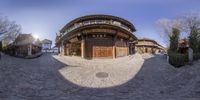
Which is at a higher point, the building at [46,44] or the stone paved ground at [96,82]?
the building at [46,44]

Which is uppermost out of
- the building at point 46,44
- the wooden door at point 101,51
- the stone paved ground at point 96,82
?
the building at point 46,44

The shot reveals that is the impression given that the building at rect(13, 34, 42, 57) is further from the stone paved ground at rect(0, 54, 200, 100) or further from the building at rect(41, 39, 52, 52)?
the stone paved ground at rect(0, 54, 200, 100)

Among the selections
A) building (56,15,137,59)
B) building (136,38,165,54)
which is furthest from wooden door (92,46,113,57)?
building (136,38,165,54)

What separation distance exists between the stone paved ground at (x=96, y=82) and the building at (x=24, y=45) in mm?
15290

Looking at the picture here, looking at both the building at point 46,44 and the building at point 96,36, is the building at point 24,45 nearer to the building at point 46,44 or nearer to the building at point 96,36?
the building at point 96,36

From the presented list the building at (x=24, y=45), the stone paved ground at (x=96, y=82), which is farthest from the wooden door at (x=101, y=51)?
the building at (x=24, y=45)

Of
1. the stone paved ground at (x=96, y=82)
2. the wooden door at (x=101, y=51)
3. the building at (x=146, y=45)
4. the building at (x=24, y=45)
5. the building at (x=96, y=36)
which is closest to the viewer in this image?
the stone paved ground at (x=96, y=82)

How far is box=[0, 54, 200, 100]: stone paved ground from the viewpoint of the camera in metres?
17.5

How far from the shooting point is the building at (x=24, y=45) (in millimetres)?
41062

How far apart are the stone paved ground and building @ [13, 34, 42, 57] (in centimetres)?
1529

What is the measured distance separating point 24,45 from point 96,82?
26.9 m

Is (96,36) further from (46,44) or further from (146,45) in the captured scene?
(46,44)

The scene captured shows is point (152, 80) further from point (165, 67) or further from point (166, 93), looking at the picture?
point (165, 67)

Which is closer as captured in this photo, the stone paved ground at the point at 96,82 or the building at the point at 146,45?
the stone paved ground at the point at 96,82
